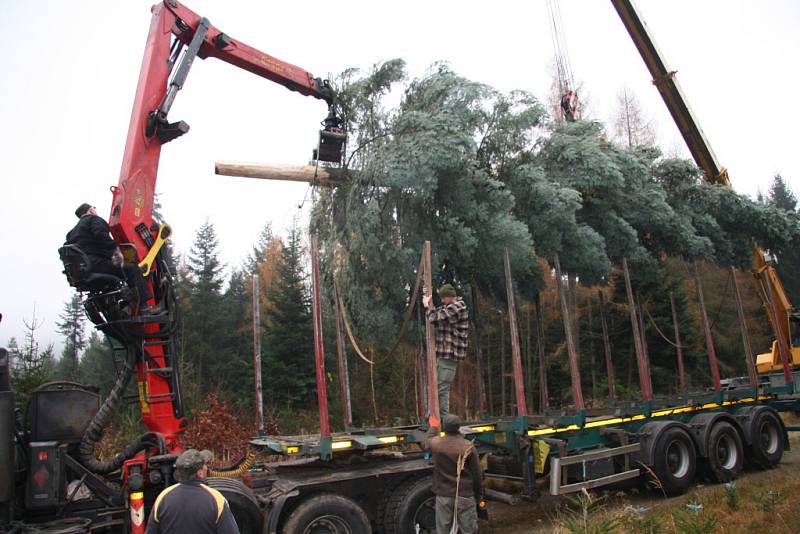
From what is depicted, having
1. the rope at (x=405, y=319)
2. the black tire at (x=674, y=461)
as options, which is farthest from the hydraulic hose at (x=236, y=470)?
the black tire at (x=674, y=461)

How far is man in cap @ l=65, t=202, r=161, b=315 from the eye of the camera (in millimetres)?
6492

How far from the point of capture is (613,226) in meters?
13.4

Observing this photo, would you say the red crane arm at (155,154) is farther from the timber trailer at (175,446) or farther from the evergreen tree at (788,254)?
the evergreen tree at (788,254)

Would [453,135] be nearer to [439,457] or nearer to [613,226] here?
[613,226]

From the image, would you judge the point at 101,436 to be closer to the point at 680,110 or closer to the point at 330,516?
the point at 330,516

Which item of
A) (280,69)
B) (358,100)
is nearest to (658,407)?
(358,100)

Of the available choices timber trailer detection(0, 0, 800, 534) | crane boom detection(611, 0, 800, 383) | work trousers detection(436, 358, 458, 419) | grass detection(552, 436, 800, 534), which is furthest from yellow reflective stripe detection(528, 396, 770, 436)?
crane boom detection(611, 0, 800, 383)

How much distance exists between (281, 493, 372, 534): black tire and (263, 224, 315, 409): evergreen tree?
15.7m

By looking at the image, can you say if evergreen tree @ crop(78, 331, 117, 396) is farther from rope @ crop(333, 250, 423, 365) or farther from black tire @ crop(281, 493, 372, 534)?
black tire @ crop(281, 493, 372, 534)

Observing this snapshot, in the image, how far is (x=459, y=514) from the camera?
6.23 m

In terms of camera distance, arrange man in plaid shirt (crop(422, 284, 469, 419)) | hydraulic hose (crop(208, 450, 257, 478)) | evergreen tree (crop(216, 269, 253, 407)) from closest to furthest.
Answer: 1. hydraulic hose (crop(208, 450, 257, 478))
2. man in plaid shirt (crop(422, 284, 469, 419))
3. evergreen tree (crop(216, 269, 253, 407))

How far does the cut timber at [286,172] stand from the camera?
10742 millimetres

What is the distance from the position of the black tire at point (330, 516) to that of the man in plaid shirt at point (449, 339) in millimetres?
2006

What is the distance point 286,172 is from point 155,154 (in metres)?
3.89
